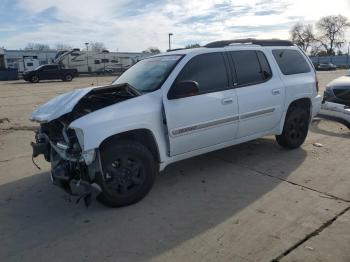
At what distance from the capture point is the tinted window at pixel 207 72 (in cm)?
511

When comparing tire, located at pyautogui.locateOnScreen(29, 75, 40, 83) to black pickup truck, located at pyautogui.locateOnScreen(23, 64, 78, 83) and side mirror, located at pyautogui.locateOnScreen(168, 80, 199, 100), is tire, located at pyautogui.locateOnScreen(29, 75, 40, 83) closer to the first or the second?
black pickup truck, located at pyautogui.locateOnScreen(23, 64, 78, 83)

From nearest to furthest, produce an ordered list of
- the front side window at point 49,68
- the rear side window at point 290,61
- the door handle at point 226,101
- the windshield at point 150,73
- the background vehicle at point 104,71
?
1. the windshield at point 150,73
2. the door handle at point 226,101
3. the rear side window at point 290,61
4. the front side window at point 49,68
5. the background vehicle at point 104,71

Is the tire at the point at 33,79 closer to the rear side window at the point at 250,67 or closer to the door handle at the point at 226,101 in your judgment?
the rear side window at the point at 250,67

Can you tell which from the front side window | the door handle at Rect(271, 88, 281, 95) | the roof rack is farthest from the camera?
the front side window

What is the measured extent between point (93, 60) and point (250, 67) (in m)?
46.8

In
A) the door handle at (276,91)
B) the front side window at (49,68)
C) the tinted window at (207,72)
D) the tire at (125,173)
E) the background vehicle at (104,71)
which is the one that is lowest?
the tire at (125,173)

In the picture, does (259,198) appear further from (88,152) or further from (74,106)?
(74,106)

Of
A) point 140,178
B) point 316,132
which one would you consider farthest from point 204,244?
point 316,132

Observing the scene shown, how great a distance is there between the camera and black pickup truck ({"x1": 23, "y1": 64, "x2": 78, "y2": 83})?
1393 inches

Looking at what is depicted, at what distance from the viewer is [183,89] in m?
4.74

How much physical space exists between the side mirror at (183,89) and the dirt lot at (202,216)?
128 centimetres

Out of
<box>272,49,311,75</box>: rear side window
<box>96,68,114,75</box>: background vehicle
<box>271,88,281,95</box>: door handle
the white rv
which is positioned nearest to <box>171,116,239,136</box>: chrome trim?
<box>271,88,281,95</box>: door handle

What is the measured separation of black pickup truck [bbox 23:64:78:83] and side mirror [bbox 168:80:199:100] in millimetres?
33621

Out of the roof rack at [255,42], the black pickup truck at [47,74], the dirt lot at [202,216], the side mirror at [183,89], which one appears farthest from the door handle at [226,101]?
the black pickup truck at [47,74]
